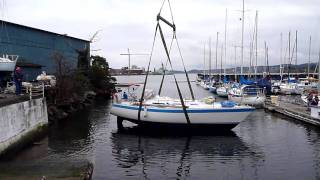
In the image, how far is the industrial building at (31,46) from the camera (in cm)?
4752

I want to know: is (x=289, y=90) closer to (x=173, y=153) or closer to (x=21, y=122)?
(x=173, y=153)

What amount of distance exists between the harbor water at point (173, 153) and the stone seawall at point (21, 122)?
80 centimetres

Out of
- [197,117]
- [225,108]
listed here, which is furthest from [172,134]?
[225,108]

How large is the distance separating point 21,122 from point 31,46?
28216mm

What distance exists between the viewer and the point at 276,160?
24953 mm

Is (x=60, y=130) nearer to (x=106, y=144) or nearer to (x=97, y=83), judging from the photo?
(x=106, y=144)

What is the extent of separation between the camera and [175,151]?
27766mm

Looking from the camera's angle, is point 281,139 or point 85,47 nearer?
point 281,139

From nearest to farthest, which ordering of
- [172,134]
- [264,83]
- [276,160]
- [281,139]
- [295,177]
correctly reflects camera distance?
[295,177] < [276,160] < [281,139] < [172,134] < [264,83]

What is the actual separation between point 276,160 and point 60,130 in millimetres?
17403

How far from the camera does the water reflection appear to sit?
77.0 feet

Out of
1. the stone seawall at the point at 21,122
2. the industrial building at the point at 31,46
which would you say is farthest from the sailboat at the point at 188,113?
the industrial building at the point at 31,46

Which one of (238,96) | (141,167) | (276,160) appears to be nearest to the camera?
(141,167)

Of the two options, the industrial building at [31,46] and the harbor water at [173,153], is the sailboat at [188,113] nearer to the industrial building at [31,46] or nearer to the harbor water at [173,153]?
the harbor water at [173,153]
